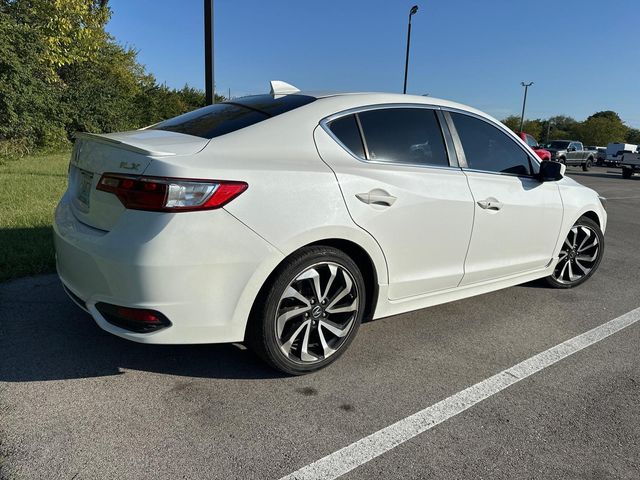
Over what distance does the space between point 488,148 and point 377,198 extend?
1.38 metres

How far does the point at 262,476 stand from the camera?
7.10 ft

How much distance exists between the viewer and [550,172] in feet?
13.6

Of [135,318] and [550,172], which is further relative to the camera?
[550,172]

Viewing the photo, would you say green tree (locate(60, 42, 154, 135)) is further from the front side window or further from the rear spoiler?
the front side window

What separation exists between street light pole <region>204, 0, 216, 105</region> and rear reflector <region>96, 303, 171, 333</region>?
5.07 m

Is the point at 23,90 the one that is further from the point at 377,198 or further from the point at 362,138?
the point at 377,198

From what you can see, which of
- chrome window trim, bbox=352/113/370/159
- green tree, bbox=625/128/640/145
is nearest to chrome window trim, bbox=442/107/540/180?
chrome window trim, bbox=352/113/370/159

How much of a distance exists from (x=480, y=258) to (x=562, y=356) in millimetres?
862

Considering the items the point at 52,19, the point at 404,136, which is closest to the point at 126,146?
the point at 404,136

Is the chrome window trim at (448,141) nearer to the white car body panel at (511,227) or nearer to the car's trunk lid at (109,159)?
the white car body panel at (511,227)

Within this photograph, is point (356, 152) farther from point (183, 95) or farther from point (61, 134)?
point (183, 95)

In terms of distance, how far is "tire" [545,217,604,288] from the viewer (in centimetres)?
480

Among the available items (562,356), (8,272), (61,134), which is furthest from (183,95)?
(562,356)

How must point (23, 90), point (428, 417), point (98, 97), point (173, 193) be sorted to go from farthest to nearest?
1. point (98, 97)
2. point (23, 90)
3. point (428, 417)
4. point (173, 193)
